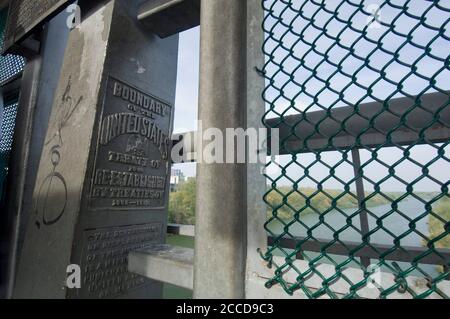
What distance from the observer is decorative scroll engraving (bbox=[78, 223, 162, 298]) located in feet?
5.89

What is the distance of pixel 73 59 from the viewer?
7.48ft

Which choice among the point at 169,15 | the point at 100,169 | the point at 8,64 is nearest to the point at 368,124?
the point at 100,169

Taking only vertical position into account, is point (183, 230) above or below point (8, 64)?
below

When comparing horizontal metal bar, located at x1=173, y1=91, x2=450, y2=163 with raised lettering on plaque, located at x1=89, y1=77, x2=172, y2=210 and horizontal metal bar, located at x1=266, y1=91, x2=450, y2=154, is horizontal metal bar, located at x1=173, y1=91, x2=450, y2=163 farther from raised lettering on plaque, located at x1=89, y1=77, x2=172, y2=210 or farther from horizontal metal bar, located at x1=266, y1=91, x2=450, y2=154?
raised lettering on plaque, located at x1=89, y1=77, x2=172, y2=210

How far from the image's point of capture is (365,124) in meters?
1.28

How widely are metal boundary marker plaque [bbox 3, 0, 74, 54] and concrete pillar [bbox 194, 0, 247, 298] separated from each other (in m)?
2.07

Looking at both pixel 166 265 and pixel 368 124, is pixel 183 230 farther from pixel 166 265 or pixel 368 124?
pixel 368 124

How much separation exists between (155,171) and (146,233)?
581 millimetres

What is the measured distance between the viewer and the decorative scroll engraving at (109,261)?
70.7 inches

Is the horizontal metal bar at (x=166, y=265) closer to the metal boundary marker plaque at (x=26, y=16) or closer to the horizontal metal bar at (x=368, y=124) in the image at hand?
the horizontal metal bar at (x=368, y=124)

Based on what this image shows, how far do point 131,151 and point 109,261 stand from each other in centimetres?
89

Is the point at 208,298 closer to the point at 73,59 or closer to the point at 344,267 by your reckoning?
the point at 344,267

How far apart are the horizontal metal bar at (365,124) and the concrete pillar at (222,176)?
0.30 m

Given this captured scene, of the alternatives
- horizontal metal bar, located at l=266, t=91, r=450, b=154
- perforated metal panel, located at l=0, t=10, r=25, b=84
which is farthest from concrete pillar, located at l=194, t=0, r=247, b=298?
perforated metal panel, located at l=0, t=10, r=25, b=84
